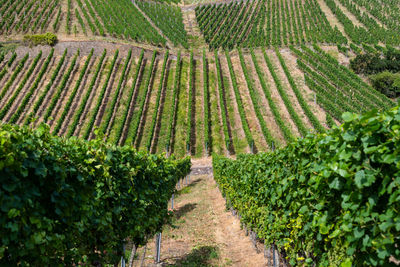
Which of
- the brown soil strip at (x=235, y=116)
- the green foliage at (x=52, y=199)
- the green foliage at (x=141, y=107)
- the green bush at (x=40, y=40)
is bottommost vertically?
the brown soil strip at (x=235, y=116)

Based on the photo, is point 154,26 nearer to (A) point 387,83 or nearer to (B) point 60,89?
(B) point 60,89

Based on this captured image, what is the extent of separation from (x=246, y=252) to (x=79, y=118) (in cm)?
3119

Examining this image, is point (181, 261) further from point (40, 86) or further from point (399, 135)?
point (40, 86)

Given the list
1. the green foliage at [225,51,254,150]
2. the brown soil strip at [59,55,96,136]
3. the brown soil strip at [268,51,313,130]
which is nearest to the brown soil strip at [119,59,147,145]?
the brown soil strip at [59,55,96,136]

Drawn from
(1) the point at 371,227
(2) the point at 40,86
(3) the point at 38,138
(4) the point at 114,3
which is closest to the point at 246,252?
(1) the point at 371,227

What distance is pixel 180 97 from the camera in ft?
140

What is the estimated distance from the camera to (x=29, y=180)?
3.15 metres

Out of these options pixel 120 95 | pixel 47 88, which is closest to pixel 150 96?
pixel 120 95

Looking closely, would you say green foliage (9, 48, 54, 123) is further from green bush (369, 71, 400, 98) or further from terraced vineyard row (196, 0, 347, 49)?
green bush (369, 71, 400, 98)

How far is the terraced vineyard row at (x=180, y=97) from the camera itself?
116 feet

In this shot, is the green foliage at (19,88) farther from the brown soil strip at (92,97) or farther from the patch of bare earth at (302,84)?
the patch of bare earth at (302,84)

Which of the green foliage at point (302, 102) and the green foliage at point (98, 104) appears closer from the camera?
the green foliage at point (302, 102)

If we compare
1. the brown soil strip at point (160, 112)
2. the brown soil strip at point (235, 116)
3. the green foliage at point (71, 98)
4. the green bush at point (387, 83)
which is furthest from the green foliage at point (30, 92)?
the green bush at point (387, 83)

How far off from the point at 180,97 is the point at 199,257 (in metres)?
34.1
